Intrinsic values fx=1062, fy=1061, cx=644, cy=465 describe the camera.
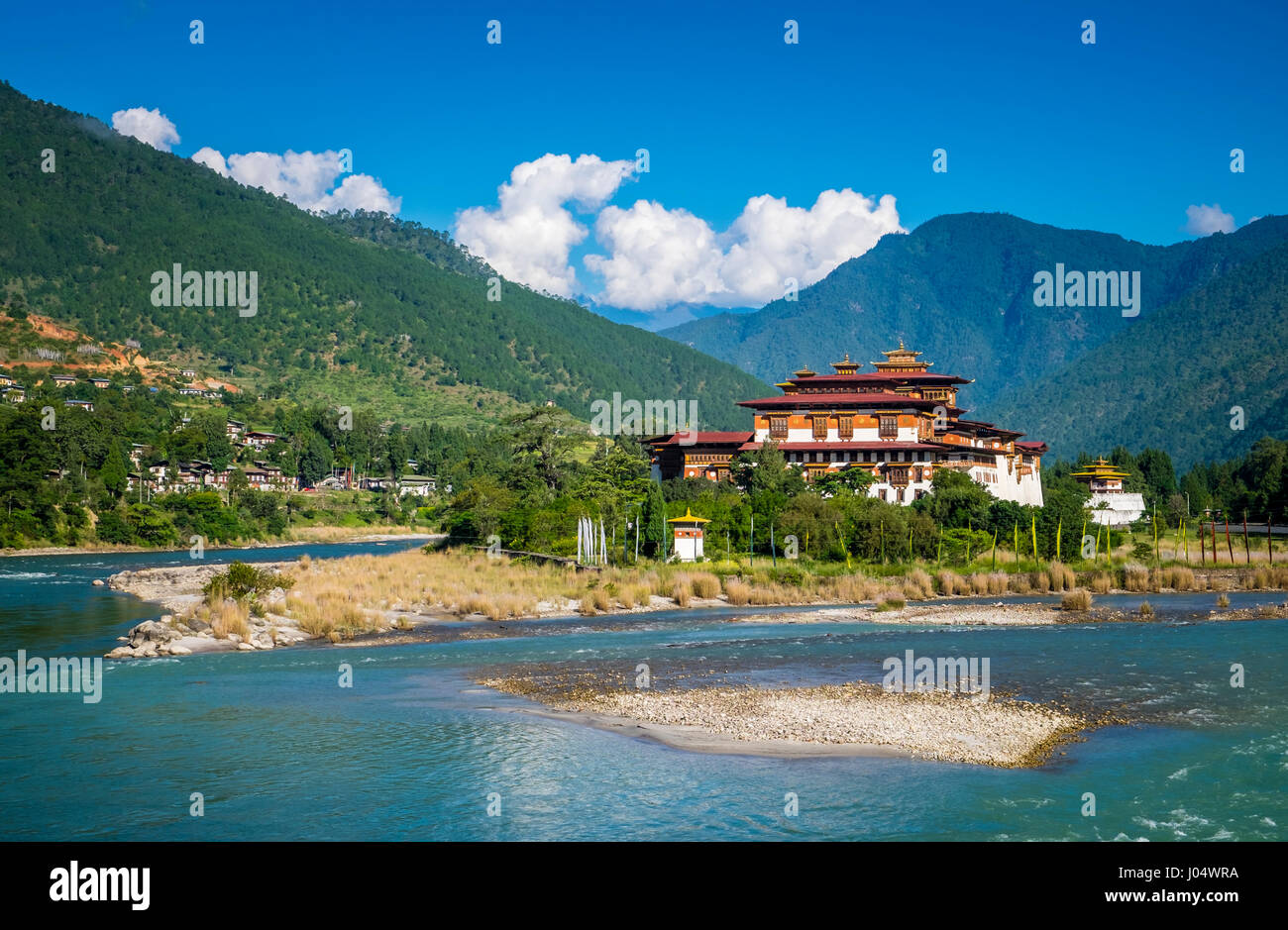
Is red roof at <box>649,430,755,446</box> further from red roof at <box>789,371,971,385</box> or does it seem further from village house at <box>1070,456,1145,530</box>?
village house at <box>1070,456,1145,530</box>

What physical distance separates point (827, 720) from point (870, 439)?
49.5 meters

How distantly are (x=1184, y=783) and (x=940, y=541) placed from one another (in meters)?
39.0

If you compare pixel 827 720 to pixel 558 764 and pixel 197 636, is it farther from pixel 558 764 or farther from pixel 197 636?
pixel 197 636

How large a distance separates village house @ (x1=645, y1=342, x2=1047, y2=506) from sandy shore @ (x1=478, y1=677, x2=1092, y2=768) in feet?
143

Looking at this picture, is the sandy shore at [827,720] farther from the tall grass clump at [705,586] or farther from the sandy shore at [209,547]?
the sandy shore at [209,547]

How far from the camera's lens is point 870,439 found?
227 ft

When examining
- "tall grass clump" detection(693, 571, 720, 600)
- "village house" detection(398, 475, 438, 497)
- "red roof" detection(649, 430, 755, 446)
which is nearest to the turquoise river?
"tall grass clump" detection(693, 571, 720, 600)

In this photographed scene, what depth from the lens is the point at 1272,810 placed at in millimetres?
15594

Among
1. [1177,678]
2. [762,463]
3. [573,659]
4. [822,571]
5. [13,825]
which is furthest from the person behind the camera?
[762,463]

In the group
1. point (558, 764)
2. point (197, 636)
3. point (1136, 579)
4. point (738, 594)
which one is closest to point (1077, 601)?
point (1136, 579)

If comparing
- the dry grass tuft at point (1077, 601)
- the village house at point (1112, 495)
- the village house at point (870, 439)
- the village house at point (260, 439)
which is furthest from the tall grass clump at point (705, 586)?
the village house at point (260, 439)

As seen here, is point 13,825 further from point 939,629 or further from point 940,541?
point 940,541

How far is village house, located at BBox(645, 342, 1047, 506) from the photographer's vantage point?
67500 millimetres
